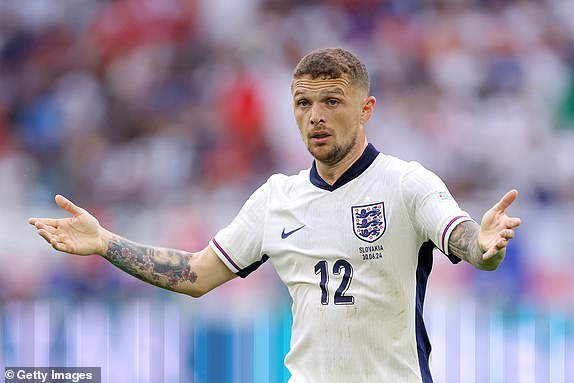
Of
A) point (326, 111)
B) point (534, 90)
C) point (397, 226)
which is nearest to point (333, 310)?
point (397, 226)

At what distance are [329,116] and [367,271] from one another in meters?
0.72

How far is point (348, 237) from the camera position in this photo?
463 cm

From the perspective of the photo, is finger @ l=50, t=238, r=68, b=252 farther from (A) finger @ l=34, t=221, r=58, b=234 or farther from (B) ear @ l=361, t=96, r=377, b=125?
(B) ear @ l=361, t=96, r=377, b=125

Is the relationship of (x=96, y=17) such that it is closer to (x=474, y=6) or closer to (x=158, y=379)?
(x=474, y=6)

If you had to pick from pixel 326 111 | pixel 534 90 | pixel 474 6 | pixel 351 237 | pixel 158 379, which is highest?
pixel 474 6

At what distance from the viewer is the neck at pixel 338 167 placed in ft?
15.8

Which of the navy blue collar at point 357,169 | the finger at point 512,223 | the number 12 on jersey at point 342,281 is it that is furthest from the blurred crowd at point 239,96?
the finger at point 512,223

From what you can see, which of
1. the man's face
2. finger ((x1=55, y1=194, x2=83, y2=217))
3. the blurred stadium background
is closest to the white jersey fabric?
the man's face

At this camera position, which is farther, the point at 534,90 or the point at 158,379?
the point at 534,90

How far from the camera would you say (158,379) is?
762 cm

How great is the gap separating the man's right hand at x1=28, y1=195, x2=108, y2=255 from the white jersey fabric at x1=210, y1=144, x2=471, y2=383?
3.05 ft

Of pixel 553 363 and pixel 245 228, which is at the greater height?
pixel 245 228

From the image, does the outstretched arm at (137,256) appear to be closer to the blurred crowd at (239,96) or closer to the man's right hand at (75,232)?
the man's right hand at (75,232)

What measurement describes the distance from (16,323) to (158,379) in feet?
4.05
